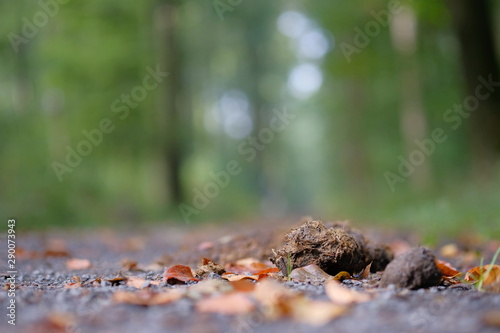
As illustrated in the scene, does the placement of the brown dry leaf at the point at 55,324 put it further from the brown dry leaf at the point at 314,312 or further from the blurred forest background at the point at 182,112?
the blurred forest background at the point at 182,112

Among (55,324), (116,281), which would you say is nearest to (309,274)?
(116,281)

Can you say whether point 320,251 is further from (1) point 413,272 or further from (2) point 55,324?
(2) point 55,324

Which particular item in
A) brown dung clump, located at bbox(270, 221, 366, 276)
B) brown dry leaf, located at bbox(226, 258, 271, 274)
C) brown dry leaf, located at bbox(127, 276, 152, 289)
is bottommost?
brown dry leaf, located at bbox(226, 258, 271, 274)

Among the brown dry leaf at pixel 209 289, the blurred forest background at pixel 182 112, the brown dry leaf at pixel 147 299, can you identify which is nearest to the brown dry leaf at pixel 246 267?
the brown dry leaf at pixel 209 289

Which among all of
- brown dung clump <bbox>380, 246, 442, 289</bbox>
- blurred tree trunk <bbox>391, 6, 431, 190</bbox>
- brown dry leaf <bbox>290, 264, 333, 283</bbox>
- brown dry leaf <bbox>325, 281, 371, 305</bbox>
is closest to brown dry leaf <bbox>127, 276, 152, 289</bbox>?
brown dry leaf <bbox>290, 264, 333, 283</bbox>

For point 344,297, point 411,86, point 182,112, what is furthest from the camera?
point 182,112

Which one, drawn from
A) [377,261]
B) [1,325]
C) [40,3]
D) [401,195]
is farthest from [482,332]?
[40,3]

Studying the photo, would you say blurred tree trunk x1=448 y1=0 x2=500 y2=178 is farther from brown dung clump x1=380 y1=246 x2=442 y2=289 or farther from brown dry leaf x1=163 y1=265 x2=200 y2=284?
brown dry leaf x1=163 y1=265 x2=200 y2=284
